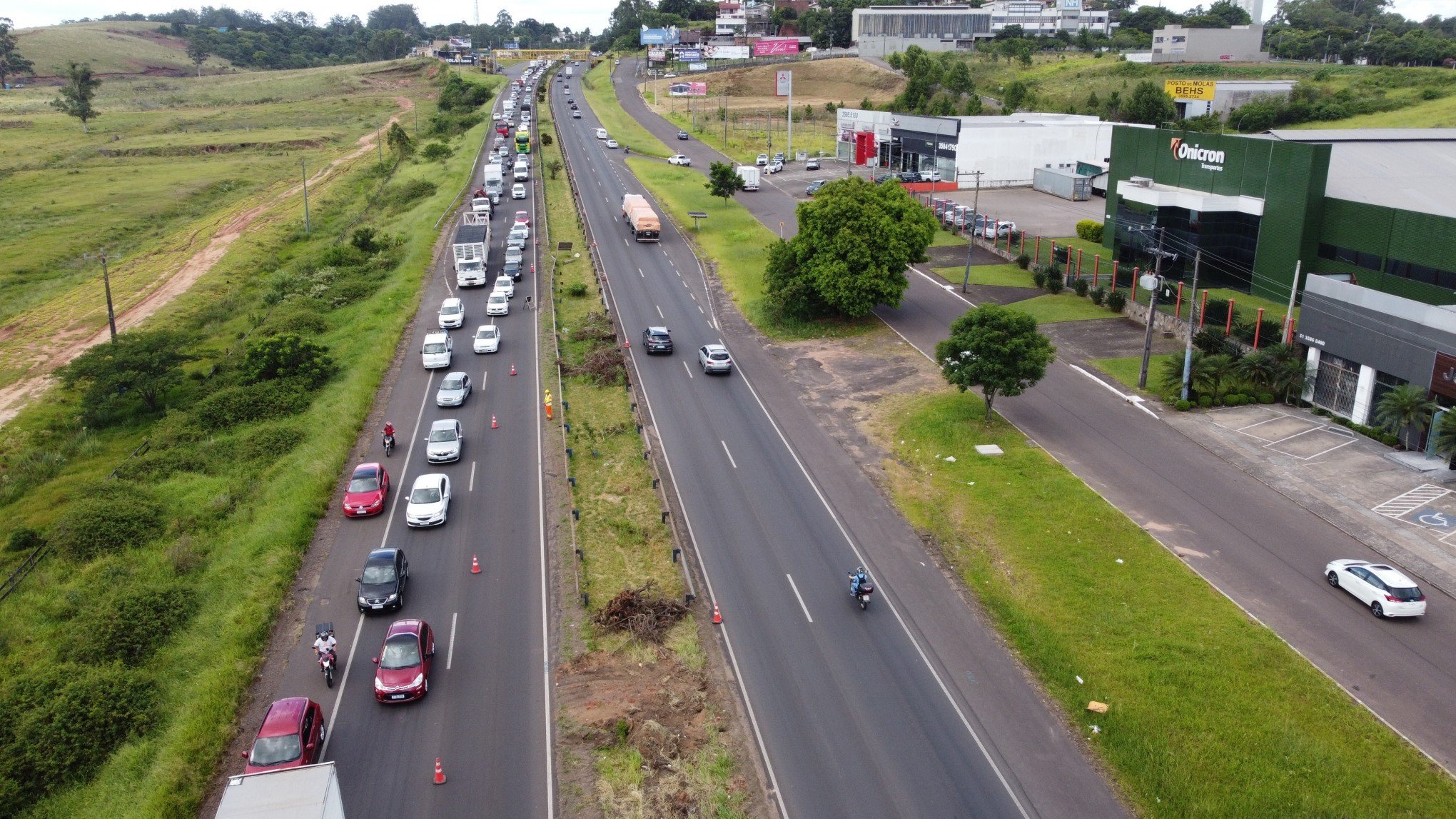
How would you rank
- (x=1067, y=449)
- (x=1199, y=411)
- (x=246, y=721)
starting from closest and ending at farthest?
(x=246, y=721) → (x=1067, y=449) → (x=1199, y=411)

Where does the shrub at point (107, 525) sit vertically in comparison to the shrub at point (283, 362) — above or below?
below

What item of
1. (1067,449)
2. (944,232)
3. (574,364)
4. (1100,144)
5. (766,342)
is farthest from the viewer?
(1100,144)

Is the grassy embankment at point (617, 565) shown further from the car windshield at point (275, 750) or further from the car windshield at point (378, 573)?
the car windshield at point (275, 750)

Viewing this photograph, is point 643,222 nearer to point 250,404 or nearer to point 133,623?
→ point 250,404

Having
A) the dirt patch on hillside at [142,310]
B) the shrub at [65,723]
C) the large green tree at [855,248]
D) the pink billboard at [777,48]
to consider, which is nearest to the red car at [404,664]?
the shrub at [65,723]

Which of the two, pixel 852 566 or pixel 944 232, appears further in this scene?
pixel 944 232

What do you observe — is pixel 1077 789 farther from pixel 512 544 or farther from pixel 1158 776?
pixel 512 544

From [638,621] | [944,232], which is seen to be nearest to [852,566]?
[638,621]
